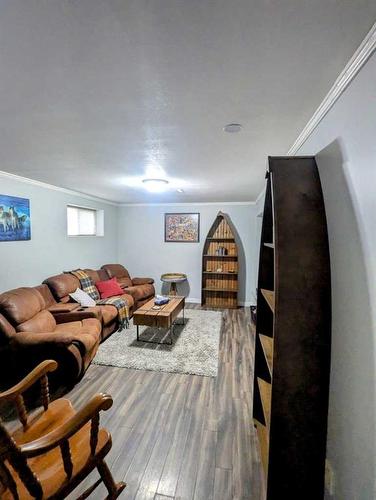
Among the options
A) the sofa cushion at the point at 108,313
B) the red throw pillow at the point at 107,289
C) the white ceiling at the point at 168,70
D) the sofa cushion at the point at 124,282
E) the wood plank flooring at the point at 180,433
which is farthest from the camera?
the sofa cushion at the point at 124,282

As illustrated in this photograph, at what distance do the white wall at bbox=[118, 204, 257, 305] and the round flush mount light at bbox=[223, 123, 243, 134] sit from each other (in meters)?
3.83

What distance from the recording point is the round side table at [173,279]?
225 inches

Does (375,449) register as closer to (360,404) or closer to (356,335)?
(360,404)

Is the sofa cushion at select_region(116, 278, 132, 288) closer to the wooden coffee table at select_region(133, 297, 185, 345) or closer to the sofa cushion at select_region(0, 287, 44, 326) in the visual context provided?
the wooden coffee table at select_region(133, 297, 185, 345)

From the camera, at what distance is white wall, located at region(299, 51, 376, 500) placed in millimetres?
1007

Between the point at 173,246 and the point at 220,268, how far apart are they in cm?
126

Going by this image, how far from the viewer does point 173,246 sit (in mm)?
6098

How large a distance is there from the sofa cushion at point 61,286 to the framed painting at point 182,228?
2.56 meters

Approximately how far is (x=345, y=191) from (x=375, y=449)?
3.52ft

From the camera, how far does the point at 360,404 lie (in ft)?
3.49

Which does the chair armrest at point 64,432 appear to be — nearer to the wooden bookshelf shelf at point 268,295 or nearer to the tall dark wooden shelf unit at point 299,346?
the tall dark wooden shelf unit at point 299,346

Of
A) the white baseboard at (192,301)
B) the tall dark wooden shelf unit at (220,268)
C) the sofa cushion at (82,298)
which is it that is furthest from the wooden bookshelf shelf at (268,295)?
the white baseboard at (192,301)

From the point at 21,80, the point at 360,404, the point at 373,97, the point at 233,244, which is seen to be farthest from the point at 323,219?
the point at 233,244

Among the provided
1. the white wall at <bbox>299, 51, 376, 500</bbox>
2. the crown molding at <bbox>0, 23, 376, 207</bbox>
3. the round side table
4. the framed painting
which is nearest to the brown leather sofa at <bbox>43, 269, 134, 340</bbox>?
the round side table
